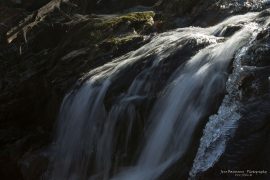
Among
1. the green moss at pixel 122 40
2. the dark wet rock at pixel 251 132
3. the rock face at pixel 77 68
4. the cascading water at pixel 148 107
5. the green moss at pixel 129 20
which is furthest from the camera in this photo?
the green moss at pixel 129 20

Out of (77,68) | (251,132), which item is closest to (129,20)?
(77,68)

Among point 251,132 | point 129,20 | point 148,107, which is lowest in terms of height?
point 129,20

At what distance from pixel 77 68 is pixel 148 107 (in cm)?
453

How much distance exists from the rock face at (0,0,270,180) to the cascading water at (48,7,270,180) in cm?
53

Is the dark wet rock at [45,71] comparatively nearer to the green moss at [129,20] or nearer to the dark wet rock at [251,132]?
the green moss at [129,20]

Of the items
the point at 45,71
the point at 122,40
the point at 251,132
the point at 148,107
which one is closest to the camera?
the point at 251,132

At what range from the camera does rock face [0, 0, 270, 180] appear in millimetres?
8570

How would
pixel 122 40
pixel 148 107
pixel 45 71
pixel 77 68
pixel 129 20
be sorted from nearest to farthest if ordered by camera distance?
1. pixel 148 107
2. pixel 77 68
3. pixel 122 40
4. pixel 45 71
5. pixel 129 20

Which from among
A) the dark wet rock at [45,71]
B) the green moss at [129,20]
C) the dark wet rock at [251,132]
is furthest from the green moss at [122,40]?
the dark wet rock at [251,132]

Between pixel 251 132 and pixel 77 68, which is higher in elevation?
pixel 251 132

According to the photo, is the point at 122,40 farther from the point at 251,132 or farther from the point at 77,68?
the point at 251,132

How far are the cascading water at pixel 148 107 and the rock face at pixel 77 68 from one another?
0.53 m

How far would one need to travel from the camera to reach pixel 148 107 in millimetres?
11195

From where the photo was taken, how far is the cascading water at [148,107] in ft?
32.9
